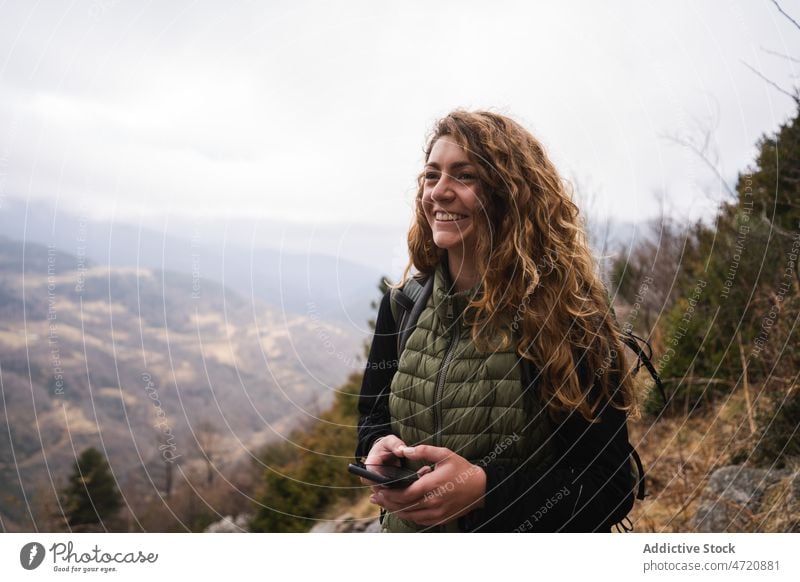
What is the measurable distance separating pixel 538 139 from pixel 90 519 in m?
11.5

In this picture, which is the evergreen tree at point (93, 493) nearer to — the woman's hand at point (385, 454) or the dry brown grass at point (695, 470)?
the dry brown grass at point (695, 470)

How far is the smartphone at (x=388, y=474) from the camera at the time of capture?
5.18ft

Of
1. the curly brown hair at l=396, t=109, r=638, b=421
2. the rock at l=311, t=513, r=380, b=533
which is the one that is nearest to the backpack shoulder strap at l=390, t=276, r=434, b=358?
the curly brown hair at l=396, t=109, r=638, b=421

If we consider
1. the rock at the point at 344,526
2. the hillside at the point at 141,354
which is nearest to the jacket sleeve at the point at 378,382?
the hillside at the point at 141,354

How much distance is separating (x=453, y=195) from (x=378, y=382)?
681mm

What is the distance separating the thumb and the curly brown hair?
12.3 inches

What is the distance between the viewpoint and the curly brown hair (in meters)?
1.60

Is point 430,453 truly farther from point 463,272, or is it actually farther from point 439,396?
point 463,272

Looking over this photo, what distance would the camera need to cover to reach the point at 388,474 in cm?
169

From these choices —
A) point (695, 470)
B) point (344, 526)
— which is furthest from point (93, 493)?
point (695, 470)

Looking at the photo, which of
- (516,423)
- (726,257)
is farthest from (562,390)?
(726,257)

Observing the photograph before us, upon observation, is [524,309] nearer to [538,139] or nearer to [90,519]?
[538,139]

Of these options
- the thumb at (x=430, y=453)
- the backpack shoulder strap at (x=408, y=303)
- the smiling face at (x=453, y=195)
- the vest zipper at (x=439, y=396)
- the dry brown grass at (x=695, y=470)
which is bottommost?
the dry brown grass at (x=695, y=470)

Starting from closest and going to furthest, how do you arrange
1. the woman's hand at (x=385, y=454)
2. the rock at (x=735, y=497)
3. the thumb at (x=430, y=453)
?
the thumb at (x=430, y=453) → the woman's hand at (x=385, y=454) → the rock at (x=735, y=497)
